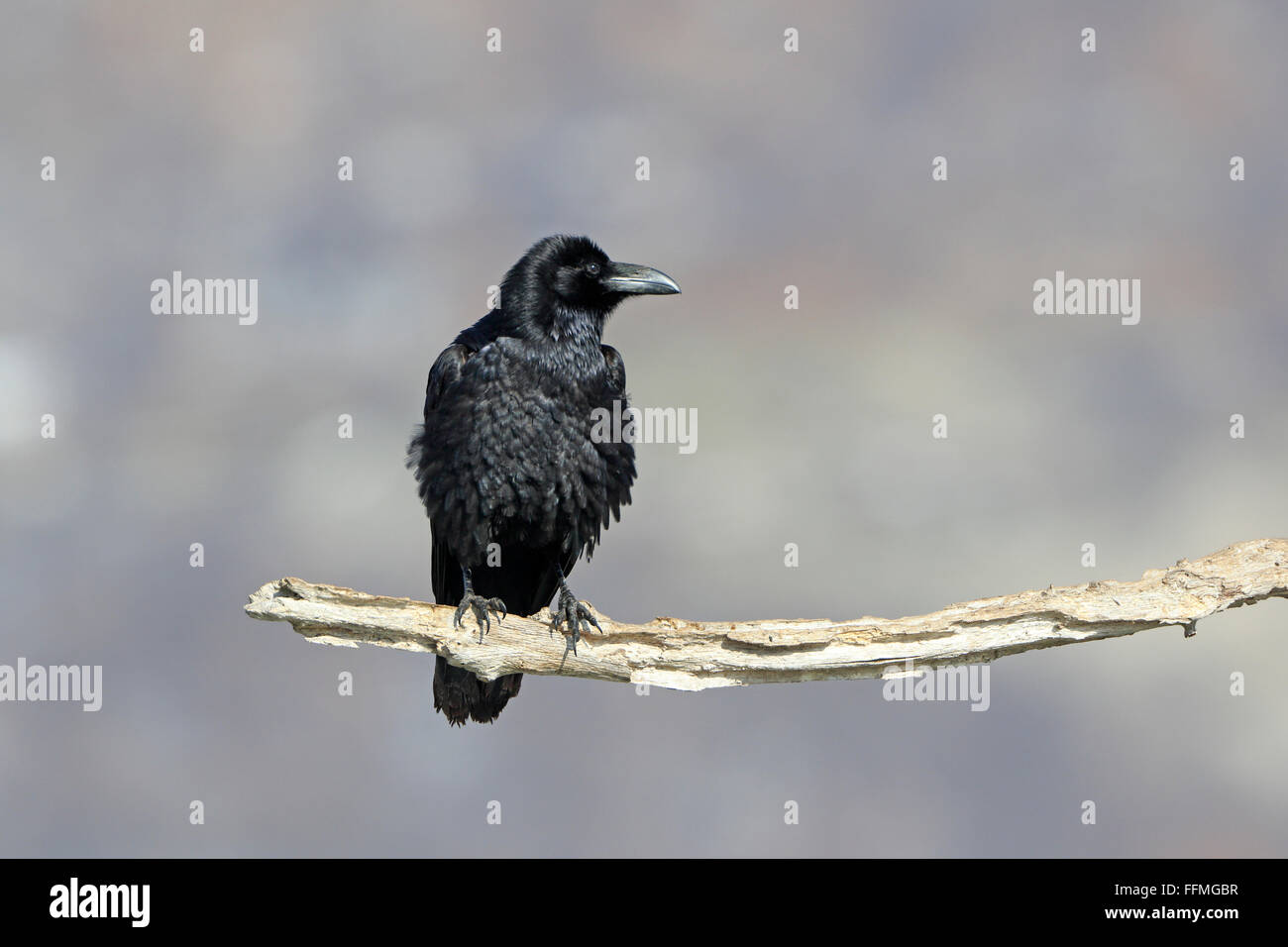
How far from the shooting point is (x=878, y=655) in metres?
8.19

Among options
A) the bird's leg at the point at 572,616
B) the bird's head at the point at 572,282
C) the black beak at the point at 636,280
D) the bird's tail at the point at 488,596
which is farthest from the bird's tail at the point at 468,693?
the black beak at the point at 636,280

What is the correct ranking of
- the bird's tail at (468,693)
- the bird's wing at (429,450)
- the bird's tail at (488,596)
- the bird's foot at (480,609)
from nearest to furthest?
1. the bird's foot at (480,609)
2. the bird's wing at (429,450)
3. the bird's tail at (488,596)
4. the bird's tail at (468,693)

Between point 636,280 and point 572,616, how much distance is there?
274 cm

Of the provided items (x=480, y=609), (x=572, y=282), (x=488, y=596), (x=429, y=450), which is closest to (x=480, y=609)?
(x=480, y=609)

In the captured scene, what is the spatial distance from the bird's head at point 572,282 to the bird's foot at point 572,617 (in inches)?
82.8

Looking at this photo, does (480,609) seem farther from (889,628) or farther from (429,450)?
(889,628)

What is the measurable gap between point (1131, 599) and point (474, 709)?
4.89 m

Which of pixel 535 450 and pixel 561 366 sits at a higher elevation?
pixel 561 366

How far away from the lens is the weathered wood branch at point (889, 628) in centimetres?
809

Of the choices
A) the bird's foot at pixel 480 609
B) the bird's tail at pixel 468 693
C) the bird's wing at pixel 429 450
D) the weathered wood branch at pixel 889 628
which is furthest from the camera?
the bird's tail at pixel 468 693

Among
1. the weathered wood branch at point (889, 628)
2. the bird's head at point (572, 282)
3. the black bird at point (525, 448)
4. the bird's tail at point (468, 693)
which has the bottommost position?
the bird's tail at point (468, 693)

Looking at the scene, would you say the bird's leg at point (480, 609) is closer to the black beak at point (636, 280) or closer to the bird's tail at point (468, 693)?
the bird's tail at point (468, 693)
